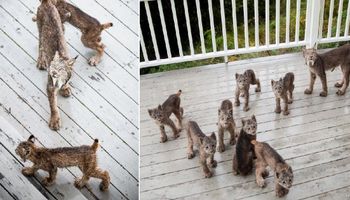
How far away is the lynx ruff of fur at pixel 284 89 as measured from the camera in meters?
3.77

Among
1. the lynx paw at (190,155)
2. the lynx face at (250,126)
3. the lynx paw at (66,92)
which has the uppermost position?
the lynx paw at (66,92)

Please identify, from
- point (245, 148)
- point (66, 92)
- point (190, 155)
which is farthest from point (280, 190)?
point (66, 92)

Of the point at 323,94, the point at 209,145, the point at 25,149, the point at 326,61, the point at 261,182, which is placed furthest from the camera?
the point at 323,94

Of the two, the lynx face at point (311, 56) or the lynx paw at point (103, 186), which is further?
the lynx face at point (311, 56)

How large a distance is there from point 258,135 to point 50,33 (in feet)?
5.76

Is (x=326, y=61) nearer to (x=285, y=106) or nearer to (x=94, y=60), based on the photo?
(x=285, y=106)

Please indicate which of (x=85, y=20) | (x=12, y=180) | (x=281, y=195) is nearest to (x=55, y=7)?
(x=85, y=20)

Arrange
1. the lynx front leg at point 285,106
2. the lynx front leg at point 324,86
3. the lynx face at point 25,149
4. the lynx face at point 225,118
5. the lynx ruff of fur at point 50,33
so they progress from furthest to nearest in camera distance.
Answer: the lynx front leg at point 324,86, the lynx front leg at point 285,106, the lynx face at point 225,118, the lynx ruff of fur at point 50,33, the lynx face at point 25,149

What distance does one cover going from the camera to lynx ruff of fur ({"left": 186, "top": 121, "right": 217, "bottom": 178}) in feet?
10.6

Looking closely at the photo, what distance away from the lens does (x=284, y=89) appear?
12.5 ft

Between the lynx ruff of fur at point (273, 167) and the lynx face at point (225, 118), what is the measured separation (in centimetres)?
28

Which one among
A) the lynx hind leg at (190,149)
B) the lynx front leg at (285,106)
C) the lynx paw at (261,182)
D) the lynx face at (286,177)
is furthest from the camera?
the lynx front leg at (285,106)


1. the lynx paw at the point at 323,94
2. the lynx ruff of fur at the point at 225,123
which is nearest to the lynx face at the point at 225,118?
the lynx ruff of fur at the point at 225,123

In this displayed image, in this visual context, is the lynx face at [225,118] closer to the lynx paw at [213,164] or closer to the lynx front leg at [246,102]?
the lynx paw at [213,164]
